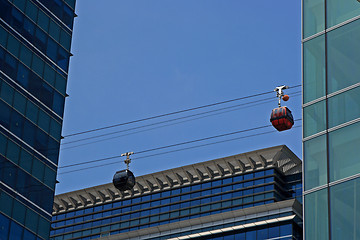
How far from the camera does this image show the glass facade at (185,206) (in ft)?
398

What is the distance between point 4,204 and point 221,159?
7142cm

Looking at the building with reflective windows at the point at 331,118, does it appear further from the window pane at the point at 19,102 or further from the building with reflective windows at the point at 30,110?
the window pane at the point at 19,102

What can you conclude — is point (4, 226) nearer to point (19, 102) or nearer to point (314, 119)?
point (19, 102)

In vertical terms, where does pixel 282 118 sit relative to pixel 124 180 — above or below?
below

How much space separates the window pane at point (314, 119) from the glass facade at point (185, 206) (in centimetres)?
8004

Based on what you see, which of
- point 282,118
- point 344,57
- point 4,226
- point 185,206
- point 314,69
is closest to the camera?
point 344,57

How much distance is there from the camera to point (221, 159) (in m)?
128

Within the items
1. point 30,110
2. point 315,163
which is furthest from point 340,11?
point 30,110

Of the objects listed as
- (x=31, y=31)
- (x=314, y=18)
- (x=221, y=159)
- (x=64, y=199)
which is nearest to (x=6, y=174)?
(x=31, y=31)

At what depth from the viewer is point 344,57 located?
105 ft

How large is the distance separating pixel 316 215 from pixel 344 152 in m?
2.24

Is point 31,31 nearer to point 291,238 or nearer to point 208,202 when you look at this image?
point 291,238

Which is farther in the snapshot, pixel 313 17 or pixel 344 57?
pixel 313 17

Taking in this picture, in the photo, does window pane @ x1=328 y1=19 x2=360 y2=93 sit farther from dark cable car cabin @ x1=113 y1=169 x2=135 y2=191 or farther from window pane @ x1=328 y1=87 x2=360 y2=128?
dark cable car cabin @ x1=113 y1=169 x2=135 y2=191
